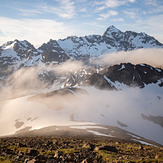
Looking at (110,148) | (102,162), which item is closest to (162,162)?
(102,162)

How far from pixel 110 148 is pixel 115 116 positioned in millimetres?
118020

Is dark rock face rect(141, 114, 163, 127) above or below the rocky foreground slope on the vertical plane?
below

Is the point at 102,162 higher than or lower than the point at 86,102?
higher

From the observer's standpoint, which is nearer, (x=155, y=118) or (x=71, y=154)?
(x=71, y=154)

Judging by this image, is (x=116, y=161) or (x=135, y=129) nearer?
(x=116, y=161)

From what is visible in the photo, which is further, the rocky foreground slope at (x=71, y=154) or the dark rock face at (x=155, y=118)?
the dark rock face at (x=155, y=118)

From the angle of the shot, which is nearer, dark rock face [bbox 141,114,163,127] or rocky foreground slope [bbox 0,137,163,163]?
rocky foreground slope [bbox 0,137,163,163]

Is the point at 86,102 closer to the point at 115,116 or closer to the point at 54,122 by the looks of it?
the point at 115,116

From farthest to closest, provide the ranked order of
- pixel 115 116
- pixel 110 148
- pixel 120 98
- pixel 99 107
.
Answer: pixel 120 98, pixel 99 107, pixel 115 116, pixel 110 148

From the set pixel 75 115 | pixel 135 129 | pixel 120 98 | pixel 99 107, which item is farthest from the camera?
pixel 120 98

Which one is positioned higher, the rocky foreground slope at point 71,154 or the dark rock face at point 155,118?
the rocky foreground slope at point 71,154

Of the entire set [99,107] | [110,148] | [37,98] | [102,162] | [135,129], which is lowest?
[135,129]

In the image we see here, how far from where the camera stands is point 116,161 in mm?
21234

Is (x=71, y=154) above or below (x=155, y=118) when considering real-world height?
above
